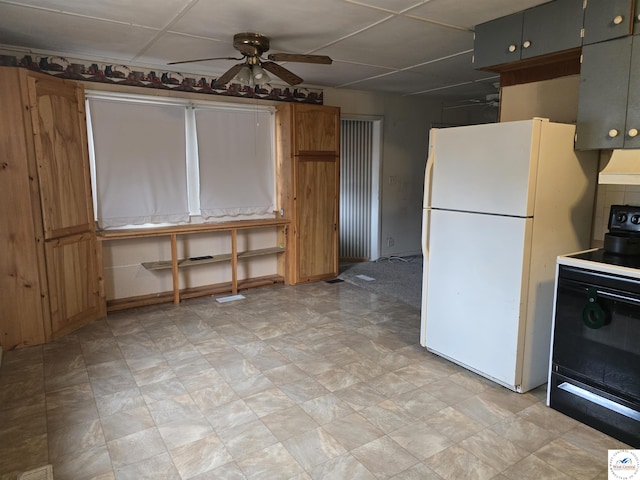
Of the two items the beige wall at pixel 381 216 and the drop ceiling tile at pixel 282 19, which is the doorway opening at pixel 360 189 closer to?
the beige wall at pixel 381 216

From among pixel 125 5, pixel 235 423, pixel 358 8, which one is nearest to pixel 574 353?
pixel 235 423

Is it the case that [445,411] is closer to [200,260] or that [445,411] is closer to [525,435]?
[525,435]

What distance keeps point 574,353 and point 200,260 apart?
3608mm

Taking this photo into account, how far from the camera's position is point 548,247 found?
2637 millimetres

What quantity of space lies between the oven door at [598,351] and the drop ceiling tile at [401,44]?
2.00 meters

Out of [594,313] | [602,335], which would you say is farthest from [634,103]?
[602,335]

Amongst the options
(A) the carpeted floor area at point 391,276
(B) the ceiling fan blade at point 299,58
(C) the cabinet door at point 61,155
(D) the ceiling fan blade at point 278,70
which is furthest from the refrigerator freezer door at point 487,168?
(C) the cabinet door at point 61,155

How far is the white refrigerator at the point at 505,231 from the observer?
99.0 inches

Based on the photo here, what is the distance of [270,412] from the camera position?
8.14 ft

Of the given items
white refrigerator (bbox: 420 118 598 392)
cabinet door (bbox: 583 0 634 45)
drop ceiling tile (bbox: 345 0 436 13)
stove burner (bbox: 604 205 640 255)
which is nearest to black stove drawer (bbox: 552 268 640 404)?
white refrigerator (bbox: 420 118 598 392)

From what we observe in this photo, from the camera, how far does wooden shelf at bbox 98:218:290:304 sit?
13.8 feet

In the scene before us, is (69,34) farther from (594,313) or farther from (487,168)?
(594,313)

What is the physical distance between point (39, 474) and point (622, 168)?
11.6ft

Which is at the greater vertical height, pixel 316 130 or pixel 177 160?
pixel 316 130
